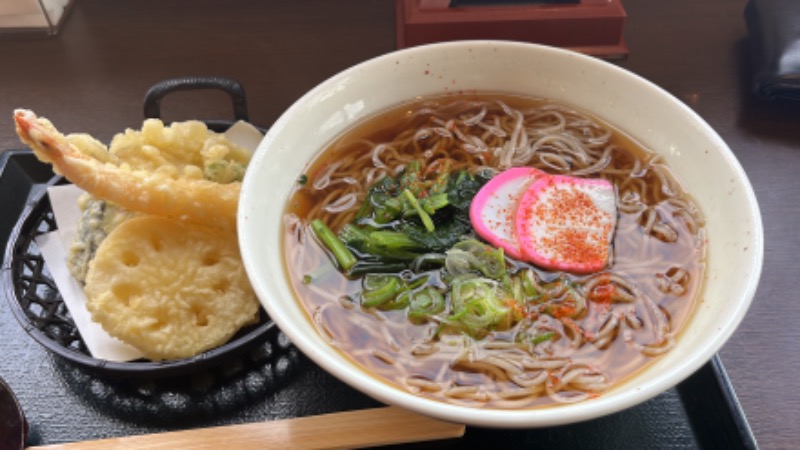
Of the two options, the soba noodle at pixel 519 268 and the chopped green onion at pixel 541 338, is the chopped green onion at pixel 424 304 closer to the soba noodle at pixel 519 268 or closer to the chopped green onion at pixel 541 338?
the soba noodle at pixel 519 268

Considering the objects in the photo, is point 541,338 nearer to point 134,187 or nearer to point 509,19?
point 134,187

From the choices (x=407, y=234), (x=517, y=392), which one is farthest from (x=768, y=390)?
(x=407, y=234)

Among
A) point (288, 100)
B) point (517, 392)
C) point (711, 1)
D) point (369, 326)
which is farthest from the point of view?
point (711, 1)

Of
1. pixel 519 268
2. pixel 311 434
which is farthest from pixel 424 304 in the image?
pixel 311 434

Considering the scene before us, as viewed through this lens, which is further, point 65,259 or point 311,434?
point 65,259

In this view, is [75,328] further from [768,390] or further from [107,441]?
[768,390]
